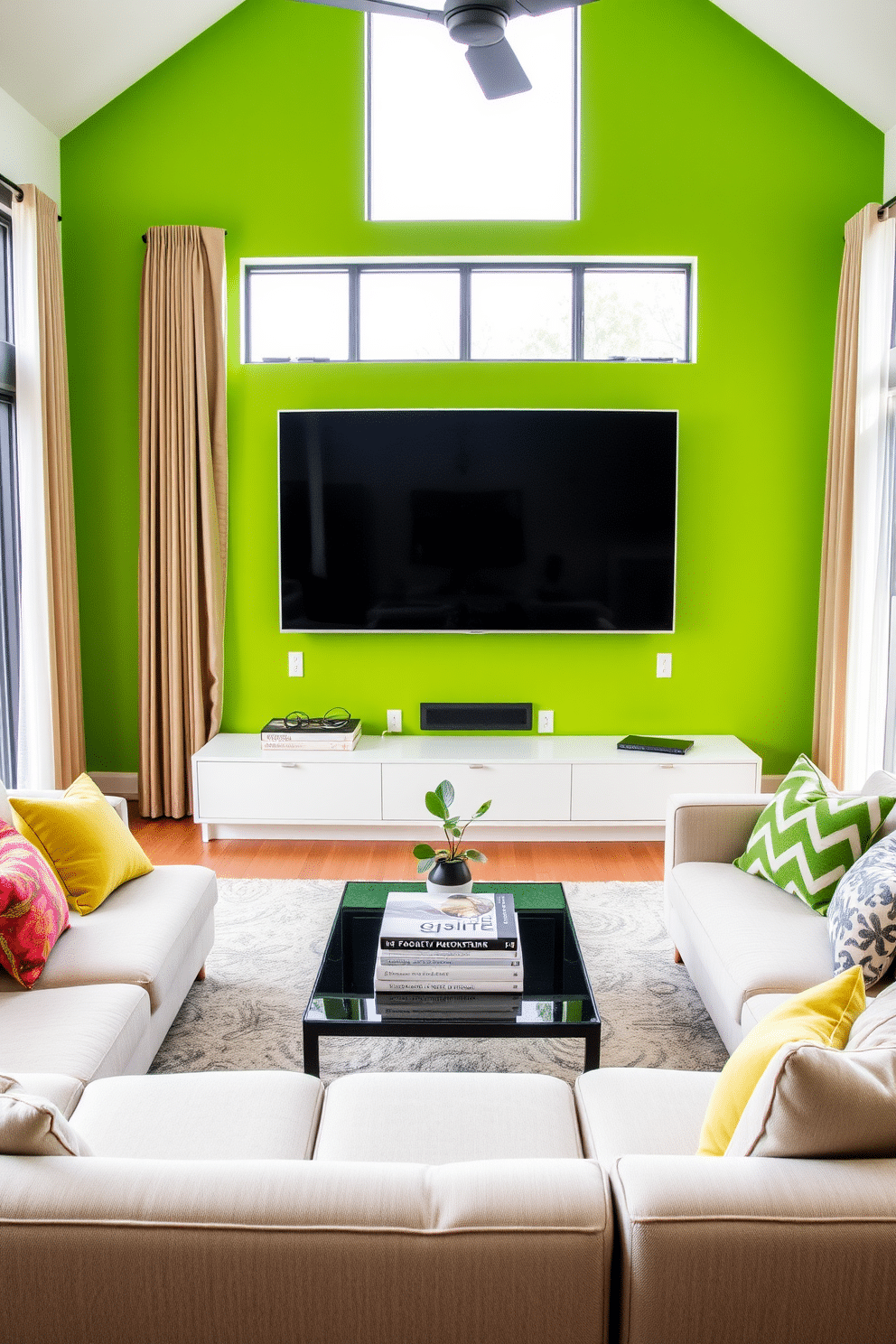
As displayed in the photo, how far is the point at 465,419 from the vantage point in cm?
450

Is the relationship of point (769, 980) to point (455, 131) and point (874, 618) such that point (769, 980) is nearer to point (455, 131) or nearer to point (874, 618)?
point (874, 618)

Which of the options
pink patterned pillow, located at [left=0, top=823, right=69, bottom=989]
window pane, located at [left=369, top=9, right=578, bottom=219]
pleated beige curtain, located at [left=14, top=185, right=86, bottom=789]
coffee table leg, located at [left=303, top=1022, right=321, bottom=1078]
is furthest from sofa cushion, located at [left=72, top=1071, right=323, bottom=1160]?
window pane, located at [left=369, top=9, right=578, bottom=219]

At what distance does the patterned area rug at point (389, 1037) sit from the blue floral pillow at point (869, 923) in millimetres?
552

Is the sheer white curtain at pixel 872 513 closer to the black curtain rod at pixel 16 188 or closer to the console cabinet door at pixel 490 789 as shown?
the console cabinet door at pixel 490 789

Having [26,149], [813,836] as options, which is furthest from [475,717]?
[26,149]

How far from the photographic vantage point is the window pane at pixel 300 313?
473 centimetres

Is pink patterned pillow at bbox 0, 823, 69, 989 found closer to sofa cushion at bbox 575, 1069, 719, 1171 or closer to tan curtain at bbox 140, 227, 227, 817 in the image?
sofa cushion at bbox 575, 1069, 719, 1171

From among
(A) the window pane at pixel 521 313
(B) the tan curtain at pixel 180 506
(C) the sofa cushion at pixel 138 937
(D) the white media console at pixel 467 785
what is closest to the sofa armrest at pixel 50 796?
(C) the sofa cushion at pixel 138 937

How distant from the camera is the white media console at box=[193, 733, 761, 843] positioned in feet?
14.1

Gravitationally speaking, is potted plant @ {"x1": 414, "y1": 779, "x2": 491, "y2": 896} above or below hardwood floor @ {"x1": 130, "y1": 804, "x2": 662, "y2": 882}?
above

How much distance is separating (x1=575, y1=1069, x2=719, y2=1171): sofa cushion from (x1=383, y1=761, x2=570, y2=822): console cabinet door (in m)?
2.49

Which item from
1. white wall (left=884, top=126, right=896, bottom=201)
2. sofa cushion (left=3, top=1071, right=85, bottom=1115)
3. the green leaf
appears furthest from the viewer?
white wall (left=884, top=126, right=896, bottom=201)

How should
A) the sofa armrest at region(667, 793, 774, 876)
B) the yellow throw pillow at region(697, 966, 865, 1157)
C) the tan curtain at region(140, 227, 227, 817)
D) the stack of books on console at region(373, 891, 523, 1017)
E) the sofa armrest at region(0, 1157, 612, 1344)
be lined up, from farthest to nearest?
the tan curtain at region(140, 227, 227, 817), the sofa armrest at region(667, 793, 774, 876), the stack of books on console at region(373, 891, 523, 1017), the yellow throw pillow at region(697, 966, 865, 1157), the sofa armrest at region(0, 1157, 612, 1344)

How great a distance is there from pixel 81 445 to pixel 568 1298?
4.58 meters
